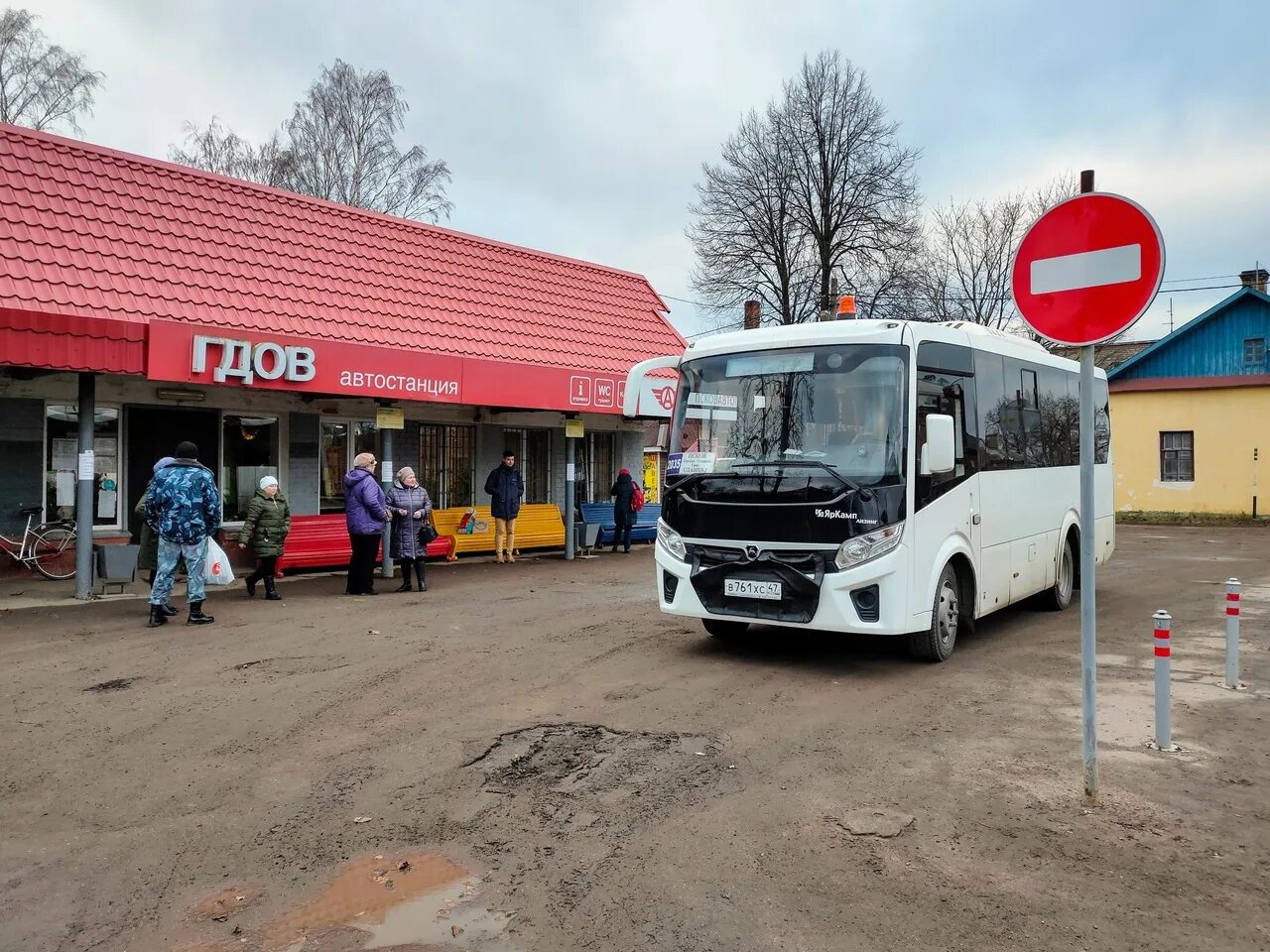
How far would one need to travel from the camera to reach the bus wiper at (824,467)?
7453mm

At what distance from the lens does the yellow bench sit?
16781 mm

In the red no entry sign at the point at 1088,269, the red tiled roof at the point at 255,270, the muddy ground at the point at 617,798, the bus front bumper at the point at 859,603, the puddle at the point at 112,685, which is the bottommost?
the muddy ground at the point at 617,798

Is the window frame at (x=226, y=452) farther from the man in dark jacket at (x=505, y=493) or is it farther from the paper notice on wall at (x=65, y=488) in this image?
the man in dark jacket at (x=505, y=493)

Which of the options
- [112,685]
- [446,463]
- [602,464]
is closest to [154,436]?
[446,463]

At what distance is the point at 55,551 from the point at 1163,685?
12.8 meters

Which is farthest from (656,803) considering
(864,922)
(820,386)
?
(820,386)

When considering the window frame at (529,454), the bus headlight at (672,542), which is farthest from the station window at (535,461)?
the bus headlight at (672,542)

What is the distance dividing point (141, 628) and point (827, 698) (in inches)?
284

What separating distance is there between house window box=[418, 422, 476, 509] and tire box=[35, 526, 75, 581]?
5.73 m

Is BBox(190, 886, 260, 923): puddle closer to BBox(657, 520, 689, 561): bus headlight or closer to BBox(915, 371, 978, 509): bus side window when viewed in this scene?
BBox(657, 520, 689, 561): bus headlight

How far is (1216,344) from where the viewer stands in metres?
31.3

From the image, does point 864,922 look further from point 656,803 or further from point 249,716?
point 249,716

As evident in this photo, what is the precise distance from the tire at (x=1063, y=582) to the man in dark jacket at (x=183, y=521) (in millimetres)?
9717

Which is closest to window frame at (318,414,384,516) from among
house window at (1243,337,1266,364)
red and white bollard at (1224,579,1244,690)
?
red and white bollard at (1224,579,1244,690)
